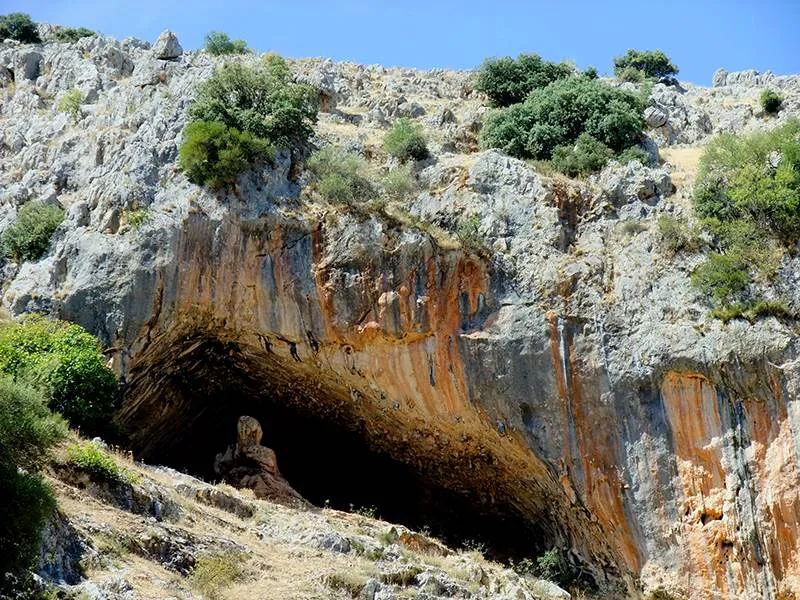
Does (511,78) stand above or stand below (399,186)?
above

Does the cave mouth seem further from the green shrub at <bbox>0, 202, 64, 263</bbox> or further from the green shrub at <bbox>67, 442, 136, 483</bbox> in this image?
the green shrub at <bbox>67, 442, 136, 483</bbox>

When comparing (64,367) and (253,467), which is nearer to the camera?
(64,367)

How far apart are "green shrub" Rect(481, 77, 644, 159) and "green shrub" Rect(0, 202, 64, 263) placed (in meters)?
→ 11.4

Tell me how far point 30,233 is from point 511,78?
15.7 meters

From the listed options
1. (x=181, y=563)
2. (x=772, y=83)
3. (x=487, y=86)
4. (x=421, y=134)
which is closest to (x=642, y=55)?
(x=772, y=83)

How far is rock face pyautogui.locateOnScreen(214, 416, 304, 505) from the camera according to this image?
2245cm

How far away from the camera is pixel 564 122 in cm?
2753

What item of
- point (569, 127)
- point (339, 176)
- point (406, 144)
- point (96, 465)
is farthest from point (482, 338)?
point (96, 465)

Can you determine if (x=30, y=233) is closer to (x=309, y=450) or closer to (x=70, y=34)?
(x=309, y=450)

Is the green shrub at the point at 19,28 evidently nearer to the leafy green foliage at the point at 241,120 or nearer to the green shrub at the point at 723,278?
the leafy green foliage at the point at 241,120

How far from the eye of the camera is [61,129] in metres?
28.1

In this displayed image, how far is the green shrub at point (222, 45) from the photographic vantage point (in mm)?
36312

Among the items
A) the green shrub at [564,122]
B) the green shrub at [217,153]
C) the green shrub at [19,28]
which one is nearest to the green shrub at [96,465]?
the green shrub at [217,153]

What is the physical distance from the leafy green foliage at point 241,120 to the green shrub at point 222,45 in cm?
971
